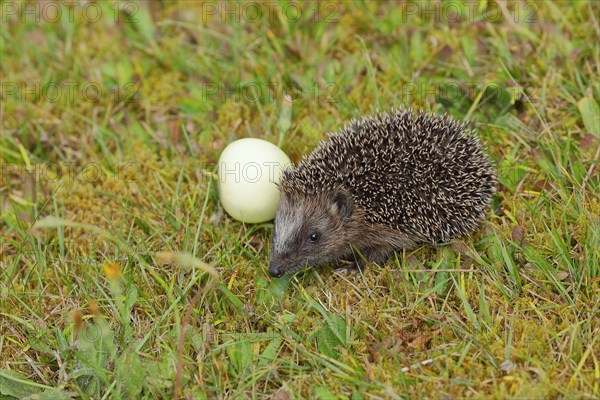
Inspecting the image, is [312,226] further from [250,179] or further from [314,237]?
[250,179]

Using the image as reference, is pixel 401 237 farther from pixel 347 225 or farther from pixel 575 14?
pixel 575 14

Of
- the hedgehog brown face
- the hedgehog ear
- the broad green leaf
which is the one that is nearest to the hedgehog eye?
the hedgehog brown face

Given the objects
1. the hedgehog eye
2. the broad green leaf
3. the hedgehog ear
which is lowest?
the hedgehog eye

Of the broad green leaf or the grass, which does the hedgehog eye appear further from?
the broad green leaf

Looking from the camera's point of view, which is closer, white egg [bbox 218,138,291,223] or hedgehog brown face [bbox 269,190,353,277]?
hedgehog brown face [bbox 269,190,353,277]

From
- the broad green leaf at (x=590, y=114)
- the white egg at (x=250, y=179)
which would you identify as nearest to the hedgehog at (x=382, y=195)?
the white egg at (x=250, y=179)
